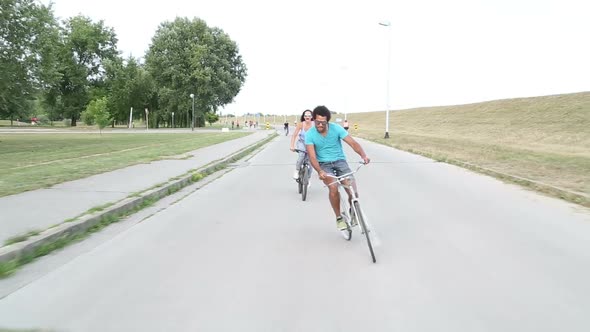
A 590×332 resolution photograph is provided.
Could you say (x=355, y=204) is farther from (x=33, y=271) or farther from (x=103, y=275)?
(x=33, y=271)

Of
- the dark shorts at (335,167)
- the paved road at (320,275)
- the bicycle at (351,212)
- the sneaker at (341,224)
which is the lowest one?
the paved road at (320,275)

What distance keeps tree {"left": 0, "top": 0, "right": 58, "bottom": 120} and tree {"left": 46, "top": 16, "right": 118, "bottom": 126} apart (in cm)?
4319

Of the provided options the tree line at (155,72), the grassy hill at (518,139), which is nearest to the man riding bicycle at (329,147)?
the grassy hill at (518,139)

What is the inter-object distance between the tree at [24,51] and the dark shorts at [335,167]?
24036 mm

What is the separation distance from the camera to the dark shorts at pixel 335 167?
20.4 feet

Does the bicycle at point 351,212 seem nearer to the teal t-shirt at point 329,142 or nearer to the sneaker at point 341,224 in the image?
the sneaker at point 341,224

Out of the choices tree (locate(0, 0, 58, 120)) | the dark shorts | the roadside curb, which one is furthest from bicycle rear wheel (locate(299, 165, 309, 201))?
tree (locate(0, 0, 58, 120))

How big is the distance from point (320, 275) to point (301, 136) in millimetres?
6363

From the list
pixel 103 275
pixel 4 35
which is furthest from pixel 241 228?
pixel 4 35

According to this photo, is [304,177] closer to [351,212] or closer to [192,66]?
[351,212]

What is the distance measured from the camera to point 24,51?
2673 cm

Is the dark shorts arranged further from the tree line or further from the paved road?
the tree line

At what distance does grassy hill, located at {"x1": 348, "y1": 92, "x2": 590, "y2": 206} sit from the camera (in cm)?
1416

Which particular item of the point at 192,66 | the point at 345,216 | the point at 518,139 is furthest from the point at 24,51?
the point at 192,66
